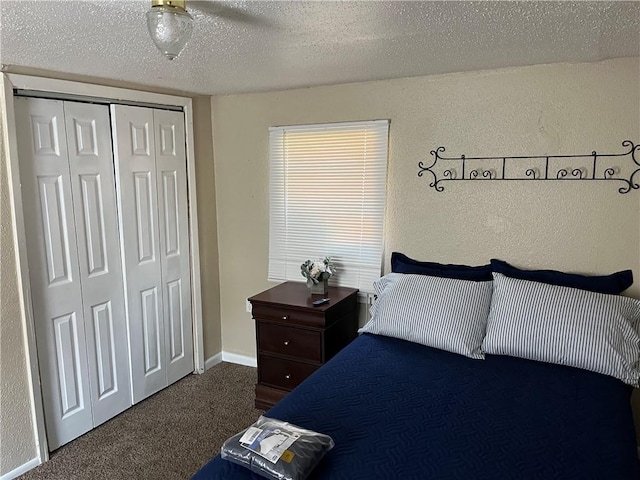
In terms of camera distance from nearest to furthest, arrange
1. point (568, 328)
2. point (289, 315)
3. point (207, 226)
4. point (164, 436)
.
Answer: point (568, 328)
point (164, 436)
point (289, 315)
point (207, 226)

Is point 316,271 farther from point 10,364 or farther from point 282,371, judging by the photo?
point 10,364

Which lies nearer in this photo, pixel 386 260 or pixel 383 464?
pixel 383 464

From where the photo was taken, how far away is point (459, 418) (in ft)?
5.78

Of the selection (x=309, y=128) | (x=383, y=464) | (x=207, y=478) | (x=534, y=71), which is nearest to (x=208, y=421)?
(x=207, y=478)

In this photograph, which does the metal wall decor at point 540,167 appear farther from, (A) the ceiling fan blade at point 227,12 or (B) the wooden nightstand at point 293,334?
(A) the ceiling fan blade at point 227,12

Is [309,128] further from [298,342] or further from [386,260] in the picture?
[298,342]

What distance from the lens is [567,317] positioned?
7.11 ft

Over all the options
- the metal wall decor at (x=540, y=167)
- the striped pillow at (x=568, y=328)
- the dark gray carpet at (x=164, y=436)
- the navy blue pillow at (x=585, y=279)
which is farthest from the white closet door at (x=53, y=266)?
the navy blue pillow at (x=585, y=279)

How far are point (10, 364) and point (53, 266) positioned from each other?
0.52 meters

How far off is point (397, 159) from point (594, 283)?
1.27 m

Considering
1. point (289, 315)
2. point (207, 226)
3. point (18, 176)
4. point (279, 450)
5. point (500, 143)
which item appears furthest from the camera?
point (207, 226)

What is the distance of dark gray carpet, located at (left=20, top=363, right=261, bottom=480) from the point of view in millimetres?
2434

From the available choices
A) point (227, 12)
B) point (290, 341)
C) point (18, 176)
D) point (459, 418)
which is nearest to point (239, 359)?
point (290, 341)

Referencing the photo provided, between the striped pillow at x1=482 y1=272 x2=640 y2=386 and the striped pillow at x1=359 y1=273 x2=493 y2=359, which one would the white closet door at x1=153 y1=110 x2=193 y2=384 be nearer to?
the striped pillow at x1=359 y1=273 x2=493 y2=359
